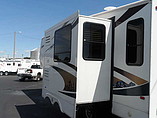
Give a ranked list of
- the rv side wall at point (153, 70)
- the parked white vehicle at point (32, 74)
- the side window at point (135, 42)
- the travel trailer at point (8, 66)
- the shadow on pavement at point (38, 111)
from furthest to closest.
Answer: the travel trailer at point (8, 66) < the parked white vehicle at point (32, 74) < the shadow on pavement at point (38, 111) < the side window at point (135, 42) < the rv side wall at point (153, 70)

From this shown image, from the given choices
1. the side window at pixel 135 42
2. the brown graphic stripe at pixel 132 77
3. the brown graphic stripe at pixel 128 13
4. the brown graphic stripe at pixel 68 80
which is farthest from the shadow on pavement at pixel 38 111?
the brown graphic stripe at pixel 128 13

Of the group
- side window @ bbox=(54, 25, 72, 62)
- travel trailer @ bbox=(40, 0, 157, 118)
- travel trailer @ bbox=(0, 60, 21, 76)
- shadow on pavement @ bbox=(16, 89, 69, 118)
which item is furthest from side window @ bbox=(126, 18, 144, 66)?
travel trailer @ bbox=(0, 60, 21, 76)

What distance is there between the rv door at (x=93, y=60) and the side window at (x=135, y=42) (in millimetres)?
546

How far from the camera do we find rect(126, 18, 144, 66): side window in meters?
3.34

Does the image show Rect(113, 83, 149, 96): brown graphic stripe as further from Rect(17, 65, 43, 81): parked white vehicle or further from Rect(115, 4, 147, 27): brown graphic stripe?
Rect(17, 65, 43, 81): parked white vehicle

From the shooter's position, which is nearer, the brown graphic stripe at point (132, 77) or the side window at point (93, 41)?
the brown graphic stripe at point (132, 77)

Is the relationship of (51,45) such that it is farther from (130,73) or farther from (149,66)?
(149,66)

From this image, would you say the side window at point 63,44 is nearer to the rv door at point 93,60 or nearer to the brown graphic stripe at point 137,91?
the rv door at point 93,60

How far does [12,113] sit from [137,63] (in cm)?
455

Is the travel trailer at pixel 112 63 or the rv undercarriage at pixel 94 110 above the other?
the travel trailer at pixel 112 63

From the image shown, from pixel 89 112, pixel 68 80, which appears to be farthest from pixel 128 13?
pixel 89 112

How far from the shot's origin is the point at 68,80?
4.16 m

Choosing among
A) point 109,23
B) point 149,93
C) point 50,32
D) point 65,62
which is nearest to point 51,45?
point 50,32

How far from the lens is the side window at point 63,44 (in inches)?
168
